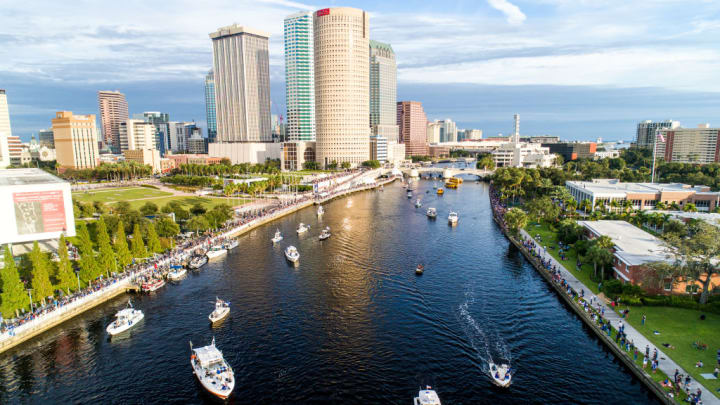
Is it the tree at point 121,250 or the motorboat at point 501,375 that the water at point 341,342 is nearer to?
the motorboat at point 501,375

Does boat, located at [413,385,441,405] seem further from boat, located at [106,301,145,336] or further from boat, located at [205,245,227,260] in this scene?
boat, located at [205,245,227,260]

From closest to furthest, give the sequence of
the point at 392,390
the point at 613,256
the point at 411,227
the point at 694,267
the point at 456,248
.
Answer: the point at 392,390 < the point at 694,267 < the point at 613,256 < the point at 456,248 < the point at 411,227

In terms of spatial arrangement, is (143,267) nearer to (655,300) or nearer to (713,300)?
(655,300)

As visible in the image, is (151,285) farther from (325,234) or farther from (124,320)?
(325,234)

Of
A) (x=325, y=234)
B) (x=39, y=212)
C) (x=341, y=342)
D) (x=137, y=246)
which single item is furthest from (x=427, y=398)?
(x=39, y=212)

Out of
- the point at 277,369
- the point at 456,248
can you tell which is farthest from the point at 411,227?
the point at 277,369

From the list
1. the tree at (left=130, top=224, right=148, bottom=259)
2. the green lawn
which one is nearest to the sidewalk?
the green lawn
